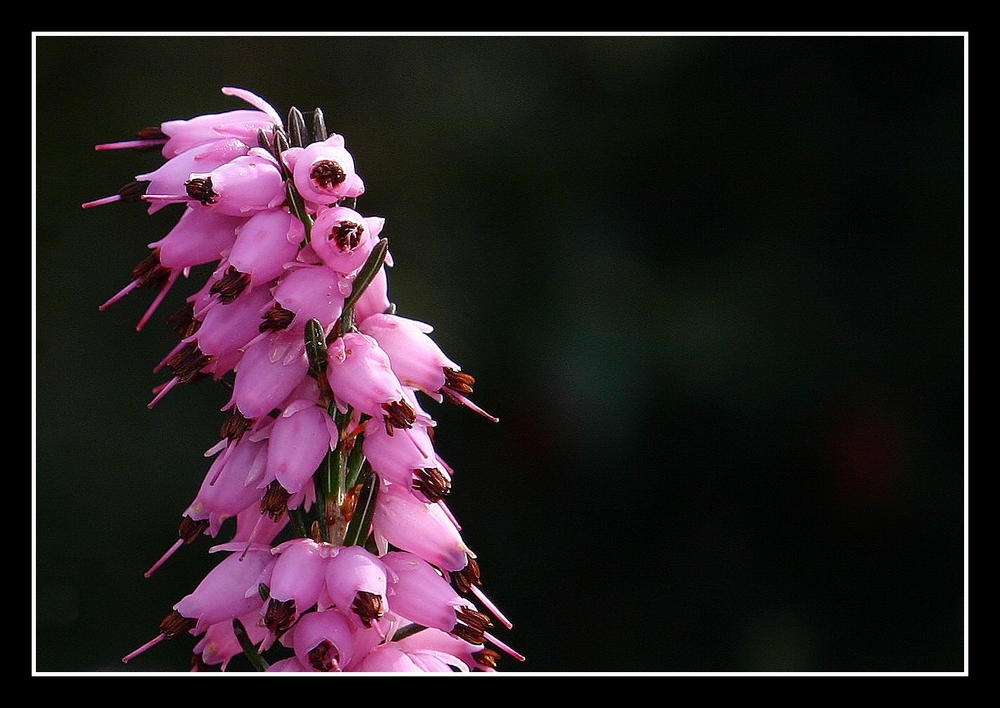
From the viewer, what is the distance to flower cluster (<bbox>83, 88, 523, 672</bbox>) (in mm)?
795

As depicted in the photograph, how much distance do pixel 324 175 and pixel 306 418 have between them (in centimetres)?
17

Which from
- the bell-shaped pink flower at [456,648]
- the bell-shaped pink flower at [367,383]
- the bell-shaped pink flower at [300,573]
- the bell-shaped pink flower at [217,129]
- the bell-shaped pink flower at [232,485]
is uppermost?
the bell-shaped pink flower at [217,129]

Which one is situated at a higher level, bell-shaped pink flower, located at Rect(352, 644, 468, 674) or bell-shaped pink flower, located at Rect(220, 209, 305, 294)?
bell-shaped pink flower, located at Rect(220, 209, 305, 294)

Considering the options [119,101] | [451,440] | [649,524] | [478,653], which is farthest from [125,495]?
[478,653]

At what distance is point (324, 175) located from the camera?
2.64 ft

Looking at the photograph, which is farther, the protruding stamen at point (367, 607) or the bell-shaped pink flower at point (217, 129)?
the bell-shaped pink flower at point (217, 129)

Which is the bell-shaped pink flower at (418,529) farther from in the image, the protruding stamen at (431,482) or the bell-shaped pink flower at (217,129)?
the bell-shaped pink flower at (217,129)


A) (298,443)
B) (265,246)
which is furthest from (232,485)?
(265,246)

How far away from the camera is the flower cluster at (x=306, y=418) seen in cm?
79

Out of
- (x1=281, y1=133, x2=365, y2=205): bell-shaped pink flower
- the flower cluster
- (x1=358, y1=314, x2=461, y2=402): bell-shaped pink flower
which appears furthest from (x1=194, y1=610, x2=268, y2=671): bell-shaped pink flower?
(x1=281, y1=133, x2=365, y2=205): bell-shaped pink flower

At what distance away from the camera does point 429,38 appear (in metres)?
2.96

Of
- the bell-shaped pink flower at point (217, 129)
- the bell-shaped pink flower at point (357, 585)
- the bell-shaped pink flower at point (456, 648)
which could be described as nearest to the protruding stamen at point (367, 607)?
the bell-shaped pink flower at point (357, 585)

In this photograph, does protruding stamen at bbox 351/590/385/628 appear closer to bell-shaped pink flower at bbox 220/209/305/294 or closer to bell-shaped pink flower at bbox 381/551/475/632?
bell-shaped pink flower at bbox 381/551/475/632

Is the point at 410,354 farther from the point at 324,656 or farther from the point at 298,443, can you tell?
the point at 324,656
